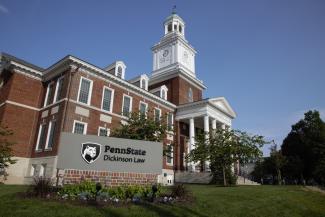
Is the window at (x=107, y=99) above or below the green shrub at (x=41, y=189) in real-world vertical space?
above

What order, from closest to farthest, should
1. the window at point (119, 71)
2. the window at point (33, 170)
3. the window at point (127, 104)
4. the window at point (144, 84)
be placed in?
1. the window at point (33, 170)
2. the window at point (127, 104)
3. the window at point (119, 71)
4. the window at point (144, 84)

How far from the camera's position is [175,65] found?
134 feet

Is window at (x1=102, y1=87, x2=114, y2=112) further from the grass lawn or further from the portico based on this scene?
the grass lawn

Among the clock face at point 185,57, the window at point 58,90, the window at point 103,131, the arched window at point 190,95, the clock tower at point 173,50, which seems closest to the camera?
the window at point 58,90

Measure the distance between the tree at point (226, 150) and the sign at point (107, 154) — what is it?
11743mm

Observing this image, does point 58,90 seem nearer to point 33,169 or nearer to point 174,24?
point 33,169

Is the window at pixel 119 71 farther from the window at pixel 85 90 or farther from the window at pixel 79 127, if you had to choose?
the window at pixel 79 127

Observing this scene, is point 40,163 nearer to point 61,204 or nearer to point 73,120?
point 73,120

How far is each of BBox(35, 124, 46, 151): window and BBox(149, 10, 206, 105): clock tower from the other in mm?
19228

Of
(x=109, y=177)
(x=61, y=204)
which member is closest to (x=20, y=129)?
(x=109, y=177)

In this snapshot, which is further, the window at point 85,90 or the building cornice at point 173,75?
the building cornice at point 173,75

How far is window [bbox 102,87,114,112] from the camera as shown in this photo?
91.2 ft

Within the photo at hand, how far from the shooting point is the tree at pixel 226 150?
23406mm

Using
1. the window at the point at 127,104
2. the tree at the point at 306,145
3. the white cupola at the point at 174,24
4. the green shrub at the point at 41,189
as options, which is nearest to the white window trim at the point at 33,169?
the window at the point at 127,104
